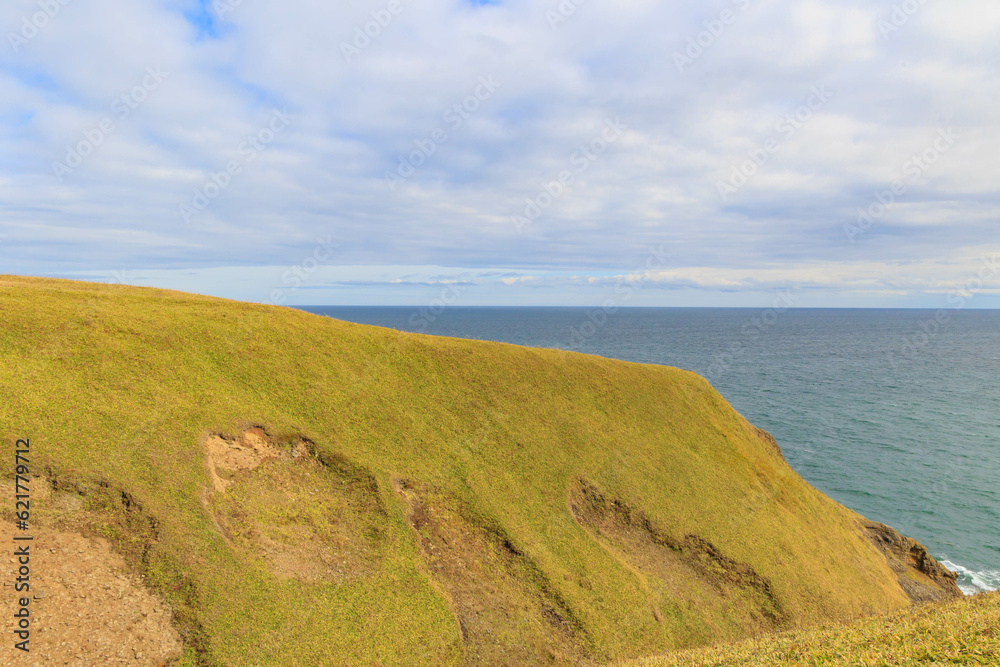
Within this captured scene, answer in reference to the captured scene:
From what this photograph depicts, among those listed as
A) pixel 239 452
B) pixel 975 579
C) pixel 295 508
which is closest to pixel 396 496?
pixel 295 508

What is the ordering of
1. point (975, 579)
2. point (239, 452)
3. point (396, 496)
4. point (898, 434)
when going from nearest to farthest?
point (239, 452) < point (396, 496) < point (975, 579) < point (898, 434)

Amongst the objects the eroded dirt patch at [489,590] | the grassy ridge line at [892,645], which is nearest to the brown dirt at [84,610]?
the eroded dirt patch at [489,590]

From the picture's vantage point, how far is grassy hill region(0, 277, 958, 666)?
22.1 metres

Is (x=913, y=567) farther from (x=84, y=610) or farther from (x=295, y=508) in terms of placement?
(x=84, y=610)

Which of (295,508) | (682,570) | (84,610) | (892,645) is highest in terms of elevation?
(892,645)

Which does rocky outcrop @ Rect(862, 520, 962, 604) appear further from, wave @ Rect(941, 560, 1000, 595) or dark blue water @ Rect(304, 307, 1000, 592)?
dark blue water @ Rect(304, 307, 1000, 592)

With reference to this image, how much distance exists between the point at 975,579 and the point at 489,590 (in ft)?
154

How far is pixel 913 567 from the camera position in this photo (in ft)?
143

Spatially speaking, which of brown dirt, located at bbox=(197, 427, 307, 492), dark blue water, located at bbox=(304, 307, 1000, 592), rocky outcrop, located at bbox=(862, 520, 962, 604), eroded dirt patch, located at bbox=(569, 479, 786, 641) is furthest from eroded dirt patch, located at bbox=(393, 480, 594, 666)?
dark blue water, located at bbox=(304, 307, 1000, 592)

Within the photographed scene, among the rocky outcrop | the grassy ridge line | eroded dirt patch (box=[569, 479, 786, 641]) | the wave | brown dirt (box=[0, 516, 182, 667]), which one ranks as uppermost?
the grassy ridge line

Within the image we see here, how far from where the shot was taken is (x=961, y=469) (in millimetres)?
66062

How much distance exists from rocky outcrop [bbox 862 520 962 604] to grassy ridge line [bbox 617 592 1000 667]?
28.8 meters

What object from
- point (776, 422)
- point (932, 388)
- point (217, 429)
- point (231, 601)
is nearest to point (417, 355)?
point (217, 429)

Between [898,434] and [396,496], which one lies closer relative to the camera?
[396,496]
